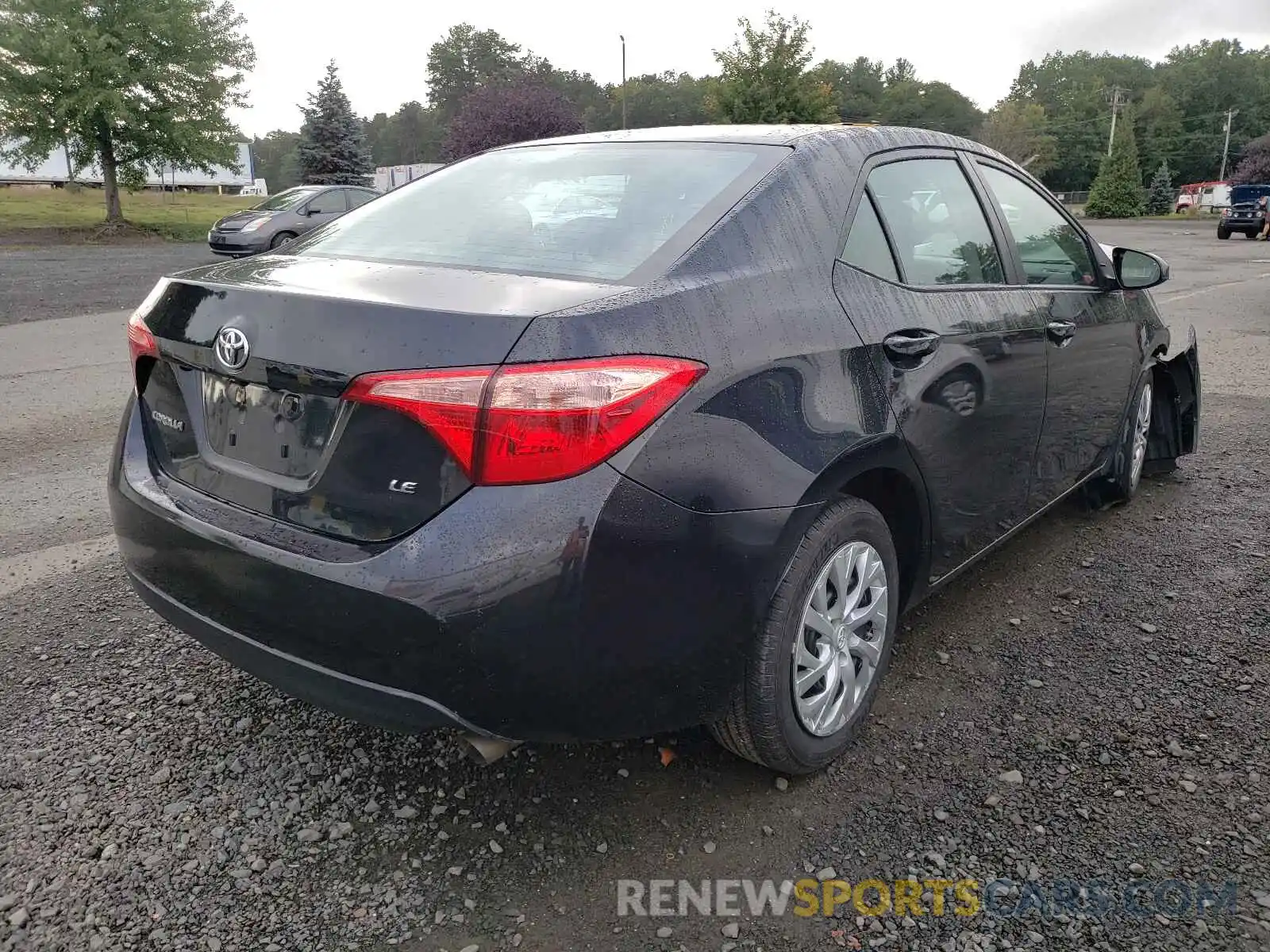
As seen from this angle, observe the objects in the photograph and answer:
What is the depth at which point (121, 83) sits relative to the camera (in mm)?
25359

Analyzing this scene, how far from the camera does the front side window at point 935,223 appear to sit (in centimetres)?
283

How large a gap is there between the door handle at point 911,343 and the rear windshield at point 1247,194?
36.6 m

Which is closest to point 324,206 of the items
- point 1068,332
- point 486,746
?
point 1068,332

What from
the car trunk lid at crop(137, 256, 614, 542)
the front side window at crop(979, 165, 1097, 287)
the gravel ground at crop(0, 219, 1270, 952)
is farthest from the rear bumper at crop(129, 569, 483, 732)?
the front side window at crop(979, 165, 1097, 287)

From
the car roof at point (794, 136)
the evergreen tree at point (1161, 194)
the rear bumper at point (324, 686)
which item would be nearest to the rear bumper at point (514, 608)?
the rear bumper at point (324, 686)

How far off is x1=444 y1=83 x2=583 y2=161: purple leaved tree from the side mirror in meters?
42.3

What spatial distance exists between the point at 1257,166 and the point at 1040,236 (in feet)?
242

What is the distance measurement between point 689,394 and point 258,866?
1431 mm

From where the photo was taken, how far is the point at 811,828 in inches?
94.5

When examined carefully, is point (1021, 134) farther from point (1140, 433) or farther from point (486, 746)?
point (486, 746)

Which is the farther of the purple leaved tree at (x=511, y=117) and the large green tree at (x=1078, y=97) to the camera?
the large green tree at (x=1078, y=97)

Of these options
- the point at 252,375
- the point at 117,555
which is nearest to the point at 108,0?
the point at 117,555

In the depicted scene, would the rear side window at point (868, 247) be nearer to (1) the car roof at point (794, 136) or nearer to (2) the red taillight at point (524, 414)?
(1) the car roof at point (794, 136)

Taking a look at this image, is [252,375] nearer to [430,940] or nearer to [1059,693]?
[430,940]
